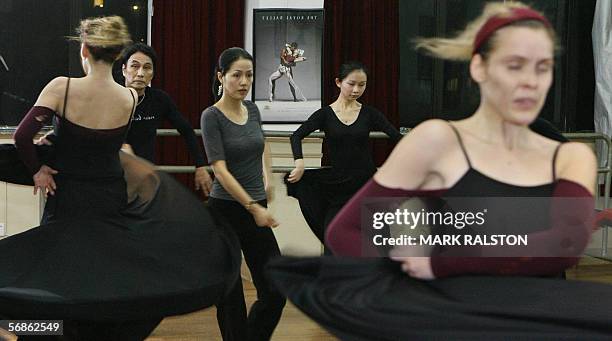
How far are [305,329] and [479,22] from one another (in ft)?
2.79

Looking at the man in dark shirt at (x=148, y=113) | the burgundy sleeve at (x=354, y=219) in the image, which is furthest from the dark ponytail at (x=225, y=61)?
the burgundy sleeve at (x=354, y=219)

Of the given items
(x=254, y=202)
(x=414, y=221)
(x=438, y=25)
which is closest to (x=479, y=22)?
(x=438, y=25)

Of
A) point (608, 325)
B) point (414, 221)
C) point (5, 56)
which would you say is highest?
point (5, 56)

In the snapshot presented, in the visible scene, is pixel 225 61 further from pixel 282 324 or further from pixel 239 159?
pixel 282 324

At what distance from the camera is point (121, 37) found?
1946 millimetres

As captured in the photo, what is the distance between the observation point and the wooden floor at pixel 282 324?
1.59 m

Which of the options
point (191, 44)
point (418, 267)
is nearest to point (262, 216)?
point (191, 44)

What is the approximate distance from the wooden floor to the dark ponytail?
496 millimetres

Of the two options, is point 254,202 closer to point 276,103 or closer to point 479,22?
point 276,103

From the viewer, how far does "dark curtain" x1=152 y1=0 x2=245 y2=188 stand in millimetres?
2096

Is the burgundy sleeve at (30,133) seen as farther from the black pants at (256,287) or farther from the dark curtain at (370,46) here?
the dark curtain at (370,46)

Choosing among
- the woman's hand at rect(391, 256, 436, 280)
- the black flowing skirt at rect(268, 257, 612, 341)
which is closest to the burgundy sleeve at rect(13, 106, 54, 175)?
the black flowing skirt at rect(268, 257, 612, 341)

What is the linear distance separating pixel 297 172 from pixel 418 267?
0.54m

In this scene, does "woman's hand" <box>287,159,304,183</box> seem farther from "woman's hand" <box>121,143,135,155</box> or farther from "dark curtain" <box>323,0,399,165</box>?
"woman's hand" <box>121,143,135,155</box>
